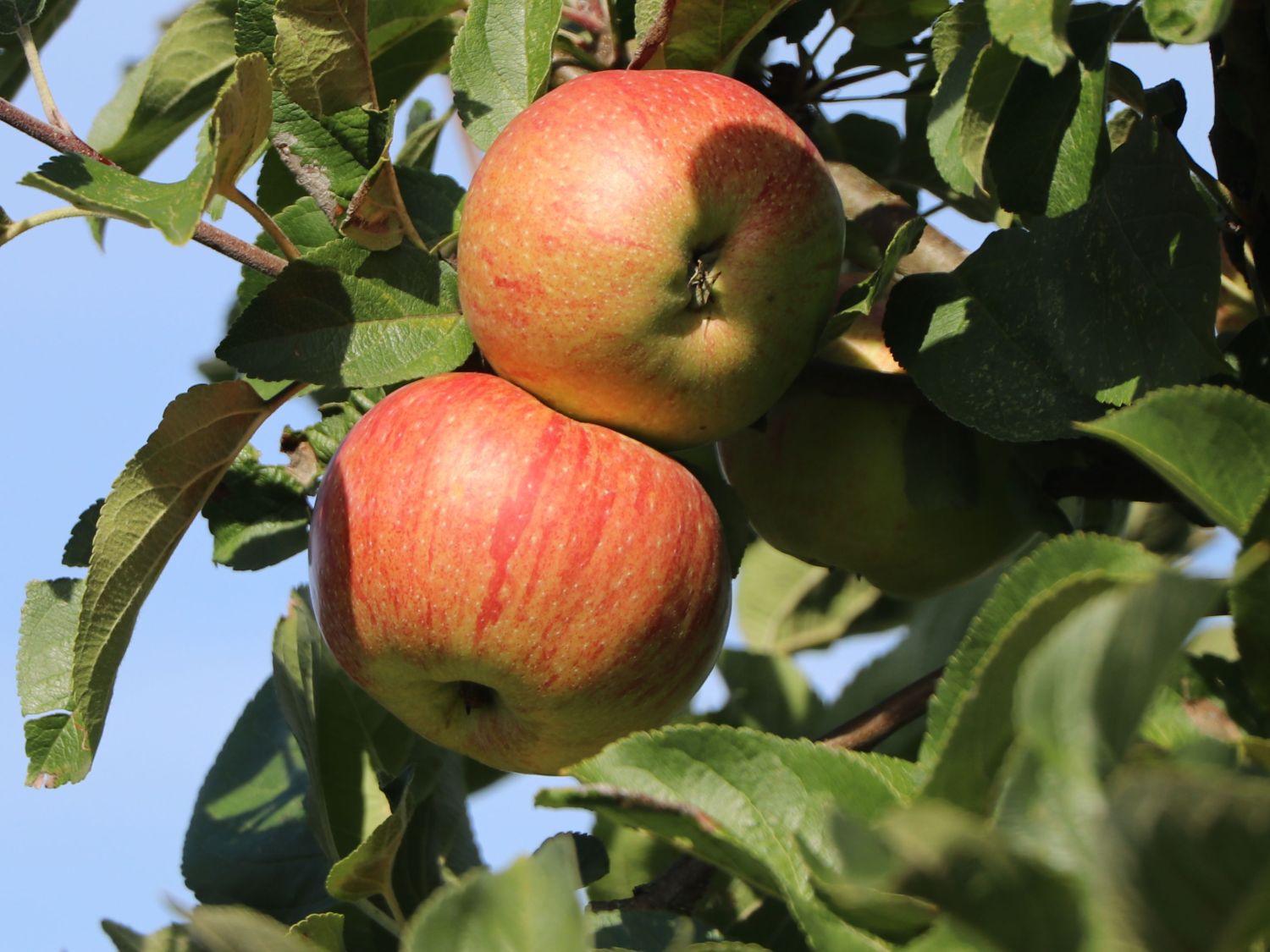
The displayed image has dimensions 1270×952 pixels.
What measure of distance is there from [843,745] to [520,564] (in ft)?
1.06

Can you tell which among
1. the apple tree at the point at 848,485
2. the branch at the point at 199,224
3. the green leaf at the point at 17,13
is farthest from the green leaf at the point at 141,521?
the green leaf at the point at 17,13

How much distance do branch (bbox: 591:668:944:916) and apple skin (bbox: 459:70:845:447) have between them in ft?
0.89

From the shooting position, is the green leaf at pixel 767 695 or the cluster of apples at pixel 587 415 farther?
the green leaf at pixel 767 695

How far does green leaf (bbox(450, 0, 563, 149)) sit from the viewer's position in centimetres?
115

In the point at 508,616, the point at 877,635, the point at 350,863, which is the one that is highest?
the point at 508,616

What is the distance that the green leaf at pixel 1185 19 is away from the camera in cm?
75

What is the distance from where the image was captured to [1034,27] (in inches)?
31.6

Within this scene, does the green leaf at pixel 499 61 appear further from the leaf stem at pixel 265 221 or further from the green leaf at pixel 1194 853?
the green leaf at pixel 1194 853

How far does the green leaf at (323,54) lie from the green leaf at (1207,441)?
26.8 inches

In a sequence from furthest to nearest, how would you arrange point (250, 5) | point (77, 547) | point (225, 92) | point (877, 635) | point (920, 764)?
point (877, 635)
point (77, 547)
point (250, 5)
point (225, 92)
point (920, 764)

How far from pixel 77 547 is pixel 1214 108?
1.03 metres

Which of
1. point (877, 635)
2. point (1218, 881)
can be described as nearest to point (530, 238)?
point (1218, 881)

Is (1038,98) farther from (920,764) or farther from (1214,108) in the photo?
(920,764)

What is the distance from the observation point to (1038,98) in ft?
3.25
